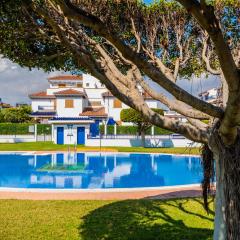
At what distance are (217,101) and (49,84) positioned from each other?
2511 inches

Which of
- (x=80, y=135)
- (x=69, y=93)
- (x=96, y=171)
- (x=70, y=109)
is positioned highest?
(x=69, y=93)

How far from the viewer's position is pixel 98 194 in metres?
13.4

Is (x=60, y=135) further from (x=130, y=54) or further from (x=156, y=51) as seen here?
(x=130, y=54)

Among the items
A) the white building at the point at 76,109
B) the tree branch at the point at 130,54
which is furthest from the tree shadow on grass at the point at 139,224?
the white building at the point at 76,109

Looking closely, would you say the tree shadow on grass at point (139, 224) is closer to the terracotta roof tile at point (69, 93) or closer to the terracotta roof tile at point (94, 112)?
the terracotta roof tile at point (94, 112)

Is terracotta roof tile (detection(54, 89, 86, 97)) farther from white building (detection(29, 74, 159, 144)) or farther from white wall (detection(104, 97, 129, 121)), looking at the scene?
white wall (detection(104, 97, 129, 121))

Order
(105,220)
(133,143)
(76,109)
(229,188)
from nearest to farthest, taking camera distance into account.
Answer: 1. (229,188)
2. (105,220)
3. (133,143)
4. (76,109)

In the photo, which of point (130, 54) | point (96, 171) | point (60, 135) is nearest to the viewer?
point (130, 54)

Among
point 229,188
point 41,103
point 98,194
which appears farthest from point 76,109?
point 229,188

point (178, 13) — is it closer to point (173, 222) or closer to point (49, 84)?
point (173, 222)

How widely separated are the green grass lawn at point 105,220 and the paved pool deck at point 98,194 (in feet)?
2.96

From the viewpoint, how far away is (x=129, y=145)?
128 ft

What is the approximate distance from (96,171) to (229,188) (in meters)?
18.4

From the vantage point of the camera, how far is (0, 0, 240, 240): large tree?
12.7 ft
